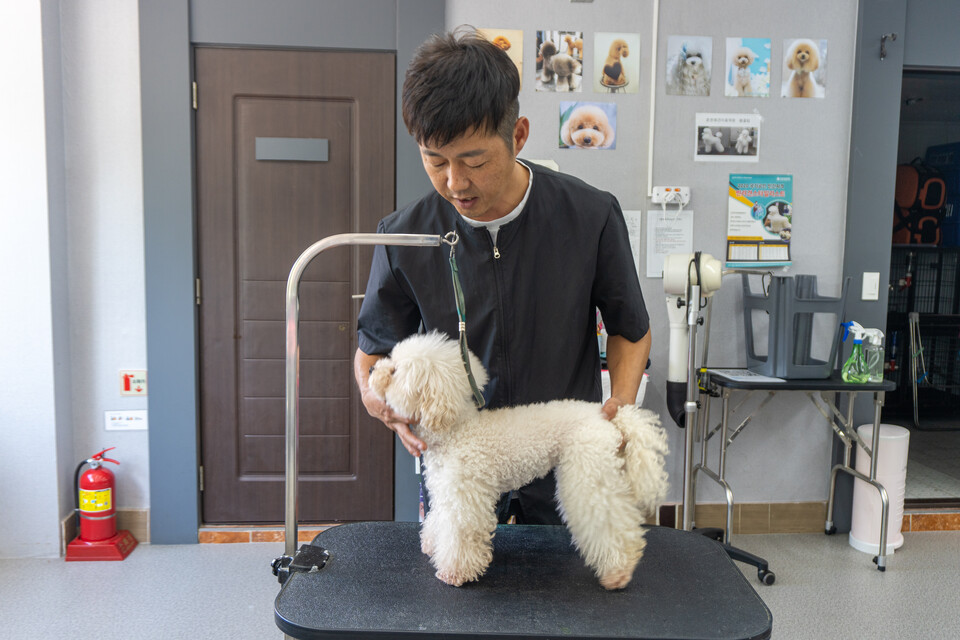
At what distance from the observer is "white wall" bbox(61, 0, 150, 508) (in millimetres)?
2738

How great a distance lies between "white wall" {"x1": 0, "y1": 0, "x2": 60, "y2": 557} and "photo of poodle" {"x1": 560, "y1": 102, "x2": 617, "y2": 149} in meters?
2.18

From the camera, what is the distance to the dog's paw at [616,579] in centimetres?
115

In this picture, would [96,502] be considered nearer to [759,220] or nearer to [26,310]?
[26,310]

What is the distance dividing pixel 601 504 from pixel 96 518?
8.33 ft

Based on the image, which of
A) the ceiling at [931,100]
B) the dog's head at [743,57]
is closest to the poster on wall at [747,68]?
the dog's head at [743,57]

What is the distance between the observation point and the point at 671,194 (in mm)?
2883

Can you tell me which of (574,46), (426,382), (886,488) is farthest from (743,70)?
(426,382)

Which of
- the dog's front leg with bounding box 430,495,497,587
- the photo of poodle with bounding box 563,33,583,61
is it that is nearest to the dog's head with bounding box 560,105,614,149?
the photo of poodle with bounding box 563,33,583,61

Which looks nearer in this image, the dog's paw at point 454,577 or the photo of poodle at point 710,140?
the dog's paw at point 454,577

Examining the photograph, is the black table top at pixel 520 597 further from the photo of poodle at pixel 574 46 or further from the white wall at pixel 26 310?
the photo of poodle at pixel 574 46

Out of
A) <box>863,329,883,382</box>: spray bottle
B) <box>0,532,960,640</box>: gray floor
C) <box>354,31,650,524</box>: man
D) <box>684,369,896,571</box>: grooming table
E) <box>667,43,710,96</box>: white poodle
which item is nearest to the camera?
<box>354,31,650,524</box>: man

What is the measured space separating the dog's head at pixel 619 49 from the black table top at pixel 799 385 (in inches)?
58.2

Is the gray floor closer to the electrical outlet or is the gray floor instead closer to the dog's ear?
the electrical outlet

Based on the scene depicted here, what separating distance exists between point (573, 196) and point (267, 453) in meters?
2.16
